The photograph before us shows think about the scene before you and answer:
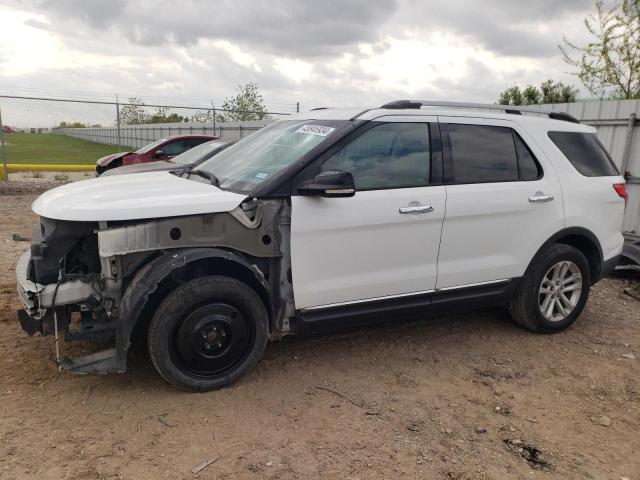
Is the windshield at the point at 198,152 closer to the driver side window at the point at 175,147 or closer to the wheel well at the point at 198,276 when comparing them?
the driver side window at the point at 175,147

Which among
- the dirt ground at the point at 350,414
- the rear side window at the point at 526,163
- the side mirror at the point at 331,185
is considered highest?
the rear side window at the point at 526,163

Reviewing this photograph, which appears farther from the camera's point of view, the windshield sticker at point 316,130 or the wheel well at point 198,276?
the windshield sticker at point 316,130

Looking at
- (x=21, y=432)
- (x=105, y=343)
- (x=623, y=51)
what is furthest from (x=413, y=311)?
(x=623, y=51)

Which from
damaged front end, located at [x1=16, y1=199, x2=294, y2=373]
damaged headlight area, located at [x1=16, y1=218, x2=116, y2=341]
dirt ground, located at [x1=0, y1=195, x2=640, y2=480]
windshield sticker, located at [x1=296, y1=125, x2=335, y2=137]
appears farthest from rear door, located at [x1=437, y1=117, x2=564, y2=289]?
damaged headlight area, located at [x1=16, y1=218, x2=116, y2=341]

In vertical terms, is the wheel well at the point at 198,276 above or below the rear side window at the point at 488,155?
below

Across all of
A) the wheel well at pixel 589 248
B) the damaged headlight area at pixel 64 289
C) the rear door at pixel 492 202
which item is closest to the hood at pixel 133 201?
the damaged headlight area at pixel 64 289

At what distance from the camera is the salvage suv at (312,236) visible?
10.9ft

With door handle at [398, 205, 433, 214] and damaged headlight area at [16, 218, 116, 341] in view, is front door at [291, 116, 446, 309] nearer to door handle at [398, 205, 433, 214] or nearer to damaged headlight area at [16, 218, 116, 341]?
door handle at [398, 205, 433, 214]

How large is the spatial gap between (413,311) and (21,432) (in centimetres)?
270

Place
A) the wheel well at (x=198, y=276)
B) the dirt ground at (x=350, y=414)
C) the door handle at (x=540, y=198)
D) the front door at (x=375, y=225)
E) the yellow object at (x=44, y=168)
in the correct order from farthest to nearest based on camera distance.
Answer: the yellow object at (x=44, y=168) → the door handle at (x=540, y=198) → the front door at (x=375, y=225) → the wheel well at (x=198, y=276) → the dirt ground at (x=350, y=414)

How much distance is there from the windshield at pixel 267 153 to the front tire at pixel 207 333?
2.41 ft

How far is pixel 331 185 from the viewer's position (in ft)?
11.0

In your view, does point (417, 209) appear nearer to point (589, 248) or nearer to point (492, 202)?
point (492, 202)

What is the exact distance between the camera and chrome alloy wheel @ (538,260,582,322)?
15.5 ft
